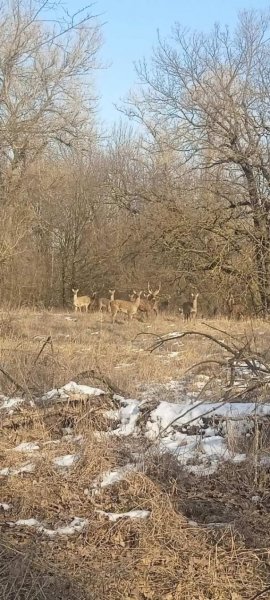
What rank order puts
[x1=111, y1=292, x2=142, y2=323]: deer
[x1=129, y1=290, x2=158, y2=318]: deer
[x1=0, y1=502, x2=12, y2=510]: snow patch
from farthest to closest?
[x1=129, y1=290, x2=158, y2=318]: deer < [x1=111, y1=292, x2=142, y2=323]: deer < [x1=0, y1=502, x2=12, y2=510]: snow patch

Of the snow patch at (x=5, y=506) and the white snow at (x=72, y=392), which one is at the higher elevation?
the white snow at (x=72, y=392)

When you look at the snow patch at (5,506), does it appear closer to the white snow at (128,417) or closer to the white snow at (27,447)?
the white snow at (27,447)

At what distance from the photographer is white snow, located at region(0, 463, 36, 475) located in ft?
15.1

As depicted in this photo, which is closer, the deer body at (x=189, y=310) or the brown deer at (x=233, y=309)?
the deer body at (x=189, y=310)

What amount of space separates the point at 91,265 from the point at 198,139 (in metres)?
8.06

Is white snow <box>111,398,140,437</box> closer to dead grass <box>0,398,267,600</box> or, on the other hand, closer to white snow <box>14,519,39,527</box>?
dead grass <box>0,398,267,600</box>

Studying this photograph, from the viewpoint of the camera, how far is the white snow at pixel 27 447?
5047 mm

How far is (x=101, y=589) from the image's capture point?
324cm

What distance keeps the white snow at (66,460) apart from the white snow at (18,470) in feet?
0.59

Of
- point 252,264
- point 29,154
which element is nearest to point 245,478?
point 252,264

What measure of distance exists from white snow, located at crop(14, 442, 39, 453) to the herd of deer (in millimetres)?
14013

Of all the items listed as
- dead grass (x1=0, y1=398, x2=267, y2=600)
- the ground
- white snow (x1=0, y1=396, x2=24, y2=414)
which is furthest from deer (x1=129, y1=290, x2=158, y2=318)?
dead grass (x1=0, y1=398, x2=267, y2=600)

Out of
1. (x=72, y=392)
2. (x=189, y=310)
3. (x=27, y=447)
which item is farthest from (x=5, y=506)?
(x=189, y=310)

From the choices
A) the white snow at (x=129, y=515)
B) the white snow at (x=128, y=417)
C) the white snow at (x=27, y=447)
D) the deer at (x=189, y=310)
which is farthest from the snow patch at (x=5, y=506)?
the deer at (x=189, y=310)
